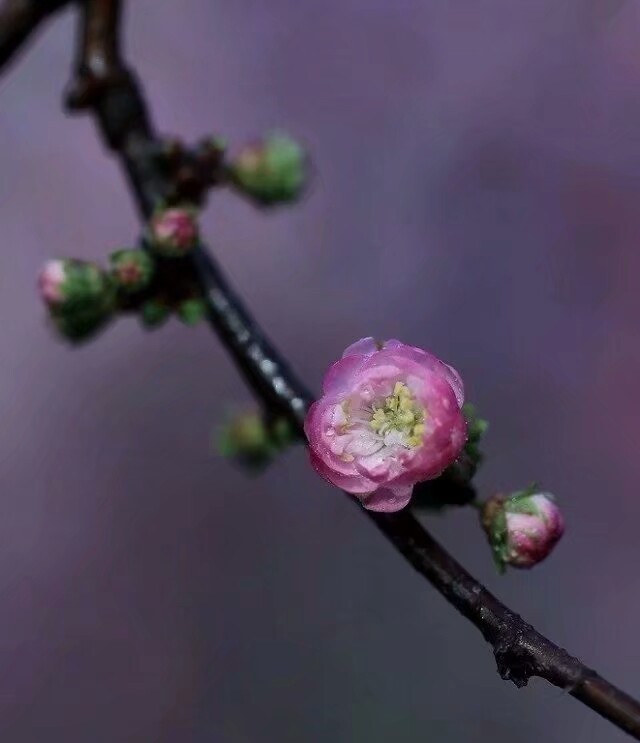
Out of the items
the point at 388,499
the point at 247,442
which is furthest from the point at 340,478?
the point at 247,442

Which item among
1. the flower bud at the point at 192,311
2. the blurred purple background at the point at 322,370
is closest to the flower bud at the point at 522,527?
the flower bud at the point at 192,311

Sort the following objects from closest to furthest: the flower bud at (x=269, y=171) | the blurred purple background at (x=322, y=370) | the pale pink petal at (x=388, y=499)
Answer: the pale pink petal at (x=388, y=499) → the flower bud at (x=269, y=171) → the blurred purple background at (x=322, y=370)

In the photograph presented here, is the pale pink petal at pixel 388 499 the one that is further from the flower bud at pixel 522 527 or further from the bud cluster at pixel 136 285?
the bud cluster at pixel 136 285

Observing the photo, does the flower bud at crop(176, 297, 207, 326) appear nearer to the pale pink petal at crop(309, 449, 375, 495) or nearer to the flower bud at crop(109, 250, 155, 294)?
the flower bud at crop(109, 250, 155, 294)

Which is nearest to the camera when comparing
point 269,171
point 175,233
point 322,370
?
point 175,233

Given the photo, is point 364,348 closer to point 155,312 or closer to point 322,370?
point 155,312

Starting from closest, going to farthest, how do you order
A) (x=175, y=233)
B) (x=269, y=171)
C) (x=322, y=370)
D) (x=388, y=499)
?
(x=388, y=499)
(x=175, y=233)
(x=269, y=171)
(x=322, y=370)
